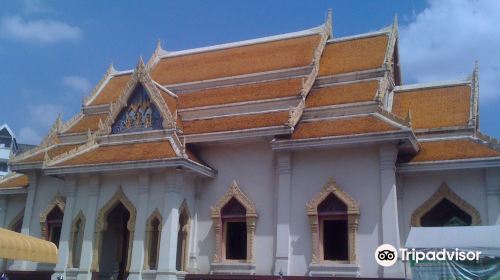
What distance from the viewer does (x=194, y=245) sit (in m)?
15.0

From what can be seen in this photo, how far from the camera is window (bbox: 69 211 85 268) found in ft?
50.6

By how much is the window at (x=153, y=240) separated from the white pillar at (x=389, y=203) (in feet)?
19.5

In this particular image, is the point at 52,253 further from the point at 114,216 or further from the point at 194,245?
the point at 114,216

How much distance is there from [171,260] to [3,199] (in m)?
8.90

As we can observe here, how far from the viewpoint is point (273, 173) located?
1477 cm

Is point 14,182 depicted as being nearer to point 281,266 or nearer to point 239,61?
point 239,61

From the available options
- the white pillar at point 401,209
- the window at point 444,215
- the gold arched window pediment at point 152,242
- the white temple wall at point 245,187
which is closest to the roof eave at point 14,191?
the gold arched window pediment at point 152,242

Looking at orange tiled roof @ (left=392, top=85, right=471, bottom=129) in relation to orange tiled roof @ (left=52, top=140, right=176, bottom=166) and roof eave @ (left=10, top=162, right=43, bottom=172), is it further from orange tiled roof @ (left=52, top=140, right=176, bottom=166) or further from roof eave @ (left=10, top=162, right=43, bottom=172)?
roof eave @ (left=10, top=162, right=43, bottom=172)

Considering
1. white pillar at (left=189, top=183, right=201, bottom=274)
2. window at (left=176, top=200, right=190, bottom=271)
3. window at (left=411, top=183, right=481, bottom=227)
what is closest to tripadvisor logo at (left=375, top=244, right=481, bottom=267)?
window at (left=411, top=183, right=481, bottom=227)

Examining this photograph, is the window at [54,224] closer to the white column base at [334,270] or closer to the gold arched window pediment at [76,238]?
the gold arched window pediment at [76,238]

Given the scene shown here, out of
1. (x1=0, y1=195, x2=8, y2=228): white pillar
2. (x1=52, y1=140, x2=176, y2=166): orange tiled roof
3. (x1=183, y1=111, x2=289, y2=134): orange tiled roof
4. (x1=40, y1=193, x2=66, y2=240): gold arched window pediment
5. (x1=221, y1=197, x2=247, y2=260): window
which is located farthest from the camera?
(x1=0, y1=195, x2=8, y2=228): white pillar

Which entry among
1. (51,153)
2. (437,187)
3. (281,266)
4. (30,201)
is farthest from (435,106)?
(30,201)

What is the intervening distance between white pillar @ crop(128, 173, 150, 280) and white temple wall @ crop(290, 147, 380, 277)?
4073mm

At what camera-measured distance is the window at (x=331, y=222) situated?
13.4 metres
